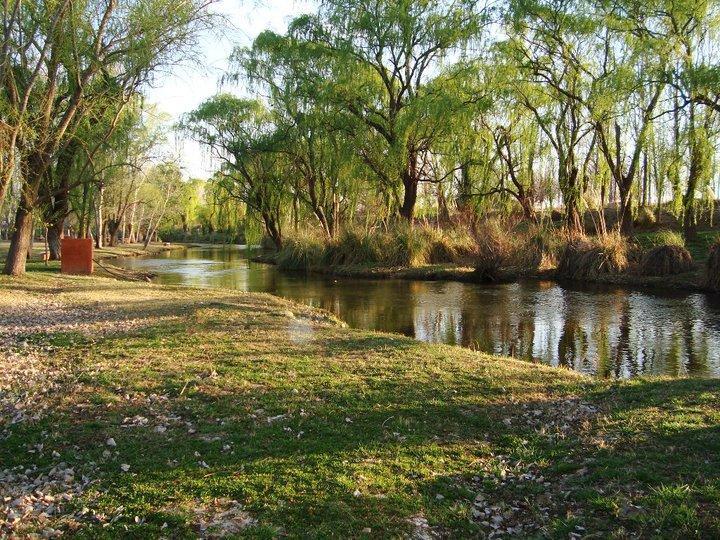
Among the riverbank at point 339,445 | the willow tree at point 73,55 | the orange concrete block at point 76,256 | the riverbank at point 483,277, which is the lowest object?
the riverbank at point 339,445

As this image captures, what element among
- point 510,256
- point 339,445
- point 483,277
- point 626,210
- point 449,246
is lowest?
point 339,445

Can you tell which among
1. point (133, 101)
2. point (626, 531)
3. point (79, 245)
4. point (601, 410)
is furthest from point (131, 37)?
point (626, 531)

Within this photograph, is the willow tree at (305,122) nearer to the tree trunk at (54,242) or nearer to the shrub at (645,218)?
the tree trunk at (54,242)

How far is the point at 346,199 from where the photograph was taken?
126 ft

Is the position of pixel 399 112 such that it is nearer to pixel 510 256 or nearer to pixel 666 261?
pixel 510 256

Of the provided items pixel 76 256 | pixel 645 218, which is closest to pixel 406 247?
pixel 76 256

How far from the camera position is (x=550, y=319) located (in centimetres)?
1532

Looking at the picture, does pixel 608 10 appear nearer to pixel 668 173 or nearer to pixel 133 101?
pixel 668 173

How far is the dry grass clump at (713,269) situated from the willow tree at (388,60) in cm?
1443

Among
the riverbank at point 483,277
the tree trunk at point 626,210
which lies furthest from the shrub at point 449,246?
the tree trunk at point 626,210

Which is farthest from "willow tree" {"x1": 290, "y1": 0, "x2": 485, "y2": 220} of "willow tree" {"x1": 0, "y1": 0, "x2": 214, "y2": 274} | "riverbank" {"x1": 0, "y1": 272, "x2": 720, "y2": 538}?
"riverbank" {"x1": 0, "y1": 272, "x2": 720, "y2": 538}

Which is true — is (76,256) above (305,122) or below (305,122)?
below

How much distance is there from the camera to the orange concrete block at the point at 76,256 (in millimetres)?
23250

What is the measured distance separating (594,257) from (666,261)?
2.71m
